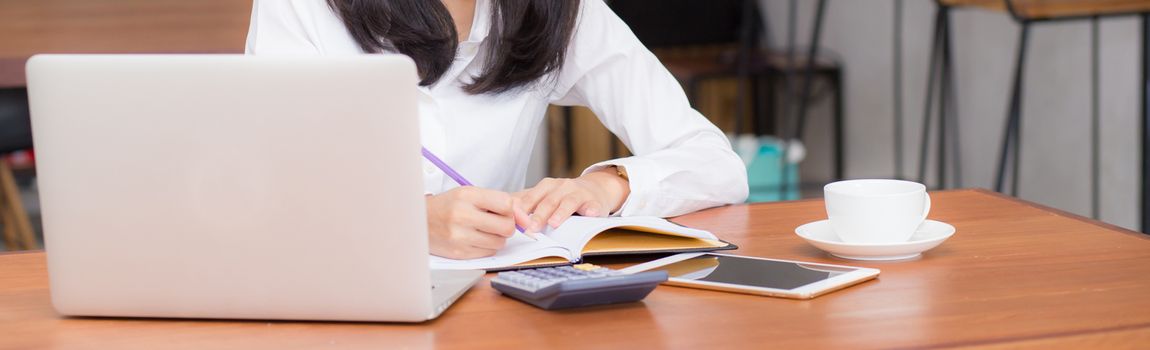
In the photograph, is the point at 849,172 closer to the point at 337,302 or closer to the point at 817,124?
the point at 817,124

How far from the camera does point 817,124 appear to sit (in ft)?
13.9

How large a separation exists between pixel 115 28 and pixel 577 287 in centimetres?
205

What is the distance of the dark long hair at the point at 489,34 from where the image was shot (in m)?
1.36

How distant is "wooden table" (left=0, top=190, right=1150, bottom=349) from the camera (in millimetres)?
734

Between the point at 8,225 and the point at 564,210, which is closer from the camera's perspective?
the point at 564,210

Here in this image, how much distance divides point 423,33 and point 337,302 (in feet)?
2.13

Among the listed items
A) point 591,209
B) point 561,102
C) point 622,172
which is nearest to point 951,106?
point 561,102

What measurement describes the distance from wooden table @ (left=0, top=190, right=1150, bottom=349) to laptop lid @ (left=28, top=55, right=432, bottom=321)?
0.09 feet

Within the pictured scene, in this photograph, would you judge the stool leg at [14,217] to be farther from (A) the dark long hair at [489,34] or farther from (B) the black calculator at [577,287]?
(B) the black calculator at [577,287]

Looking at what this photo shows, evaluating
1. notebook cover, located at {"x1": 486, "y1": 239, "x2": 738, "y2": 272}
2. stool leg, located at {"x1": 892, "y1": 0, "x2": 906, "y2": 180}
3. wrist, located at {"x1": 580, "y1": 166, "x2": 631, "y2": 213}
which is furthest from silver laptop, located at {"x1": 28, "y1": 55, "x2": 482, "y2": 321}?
stool leg, located at {"x1": 892, "y1": 0, "x2": 906, "y2": 180}

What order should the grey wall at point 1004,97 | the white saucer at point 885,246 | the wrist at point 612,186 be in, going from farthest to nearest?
1. the grey wall at point 1004,97
2. the wrist at point 612,186
3. the white saucer at point 885,246

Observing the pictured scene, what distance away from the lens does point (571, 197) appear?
1121mm

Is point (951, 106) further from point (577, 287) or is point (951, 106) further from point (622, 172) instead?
point (577, 287)

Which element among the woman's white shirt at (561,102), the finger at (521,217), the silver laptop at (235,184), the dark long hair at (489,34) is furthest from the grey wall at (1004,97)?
the silver laptop at (235,184)
